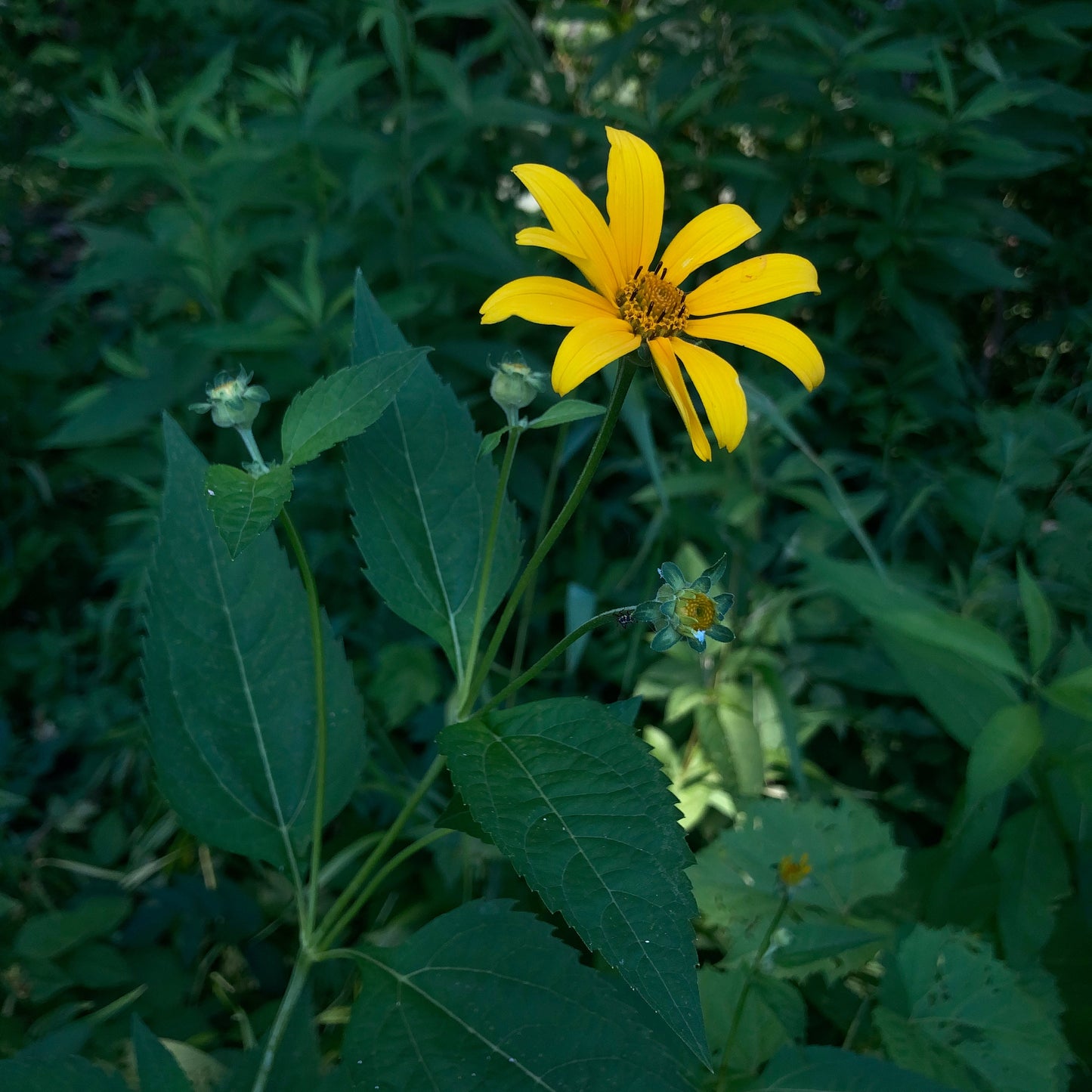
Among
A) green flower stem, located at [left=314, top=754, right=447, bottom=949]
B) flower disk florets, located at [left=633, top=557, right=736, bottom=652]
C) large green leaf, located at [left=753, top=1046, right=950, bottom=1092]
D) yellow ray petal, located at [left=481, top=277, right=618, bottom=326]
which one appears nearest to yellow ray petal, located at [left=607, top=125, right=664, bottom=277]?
yellow ray petal, located at [left=481, top=277, right=618, bottom=326]

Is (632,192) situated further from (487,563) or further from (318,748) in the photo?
(318,748)

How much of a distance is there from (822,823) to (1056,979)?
43 centimetres

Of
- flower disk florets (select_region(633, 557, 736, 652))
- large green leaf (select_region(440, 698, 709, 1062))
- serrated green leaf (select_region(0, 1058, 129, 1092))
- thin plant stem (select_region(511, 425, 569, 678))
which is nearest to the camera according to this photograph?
large green leaf (select_region(440, 698, 709, 1062))

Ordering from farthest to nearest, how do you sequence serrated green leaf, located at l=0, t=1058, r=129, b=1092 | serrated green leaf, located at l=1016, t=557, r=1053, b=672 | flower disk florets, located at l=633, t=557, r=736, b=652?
serrated green leaf, located at l=1016, t=557, r=1053, b=672 → serrated green leaf, located at l=0, t=1058, r=129, b=1092 → flower disk florets, located at l=633, t=557, r=736, b=652

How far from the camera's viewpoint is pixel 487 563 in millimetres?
986

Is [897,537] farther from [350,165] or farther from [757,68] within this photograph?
[350,165]

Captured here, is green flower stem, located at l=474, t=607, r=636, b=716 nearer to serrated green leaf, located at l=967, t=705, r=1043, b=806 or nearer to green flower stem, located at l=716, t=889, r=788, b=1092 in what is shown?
green flower stem, located at l=716, t=889, r=788, b=1092

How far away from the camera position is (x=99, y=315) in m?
2.84

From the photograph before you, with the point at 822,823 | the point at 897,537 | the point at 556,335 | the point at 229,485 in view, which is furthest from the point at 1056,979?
the point at 556,335

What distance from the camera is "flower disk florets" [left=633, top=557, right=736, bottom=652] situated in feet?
2.78

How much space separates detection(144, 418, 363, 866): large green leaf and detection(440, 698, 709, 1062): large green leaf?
1.27 feet

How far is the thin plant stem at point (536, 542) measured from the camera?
186 centimetres

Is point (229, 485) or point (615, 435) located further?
point (615, 435)

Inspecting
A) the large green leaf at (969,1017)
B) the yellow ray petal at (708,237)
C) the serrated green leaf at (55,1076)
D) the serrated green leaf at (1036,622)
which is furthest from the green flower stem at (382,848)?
the serrated green leaf at (1036,622)
